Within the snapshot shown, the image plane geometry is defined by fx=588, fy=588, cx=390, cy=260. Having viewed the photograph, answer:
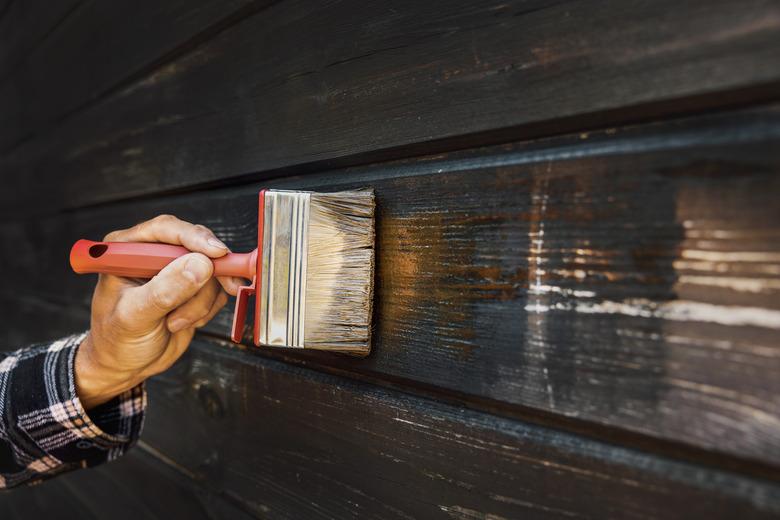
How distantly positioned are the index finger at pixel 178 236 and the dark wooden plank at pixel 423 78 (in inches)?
8.1

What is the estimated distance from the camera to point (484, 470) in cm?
70

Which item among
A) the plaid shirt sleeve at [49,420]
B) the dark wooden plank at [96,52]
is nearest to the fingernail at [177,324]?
the plaid shirt sleeve at [49,420]

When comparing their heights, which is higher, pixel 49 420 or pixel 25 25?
pixel 25 25

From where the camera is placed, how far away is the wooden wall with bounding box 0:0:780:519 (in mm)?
497

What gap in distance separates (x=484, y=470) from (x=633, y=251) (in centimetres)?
32

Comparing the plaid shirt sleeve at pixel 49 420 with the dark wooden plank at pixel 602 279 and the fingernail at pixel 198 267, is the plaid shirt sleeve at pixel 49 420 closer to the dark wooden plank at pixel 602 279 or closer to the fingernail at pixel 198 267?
the fingernail at pixel 198 267

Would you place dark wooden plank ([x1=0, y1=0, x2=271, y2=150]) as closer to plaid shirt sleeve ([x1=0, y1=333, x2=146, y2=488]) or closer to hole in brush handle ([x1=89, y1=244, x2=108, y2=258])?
hole in brush handle ([x1=89, y1=244, x2=108, y2=258])

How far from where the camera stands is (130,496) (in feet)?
5.18

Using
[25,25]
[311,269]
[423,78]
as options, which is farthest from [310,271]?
[25,25]

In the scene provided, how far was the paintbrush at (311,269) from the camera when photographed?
0.74m

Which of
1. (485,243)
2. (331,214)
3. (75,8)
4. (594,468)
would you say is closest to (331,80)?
(331,214)

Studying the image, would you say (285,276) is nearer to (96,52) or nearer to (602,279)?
(602,279)

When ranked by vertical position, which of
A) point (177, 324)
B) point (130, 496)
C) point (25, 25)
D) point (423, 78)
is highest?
point (25, 25)

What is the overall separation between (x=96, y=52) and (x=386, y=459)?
4.66 ft
